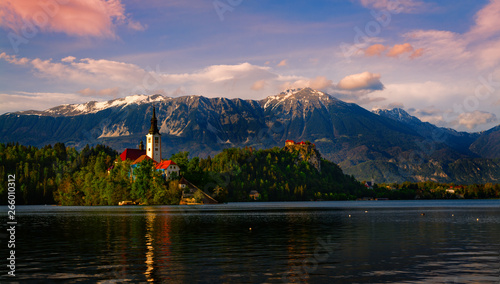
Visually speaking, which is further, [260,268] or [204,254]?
[204,254]

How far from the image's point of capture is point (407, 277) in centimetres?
3403

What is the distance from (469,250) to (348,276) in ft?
71.1

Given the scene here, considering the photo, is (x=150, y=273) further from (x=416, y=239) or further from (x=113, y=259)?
(x=416, y=239)

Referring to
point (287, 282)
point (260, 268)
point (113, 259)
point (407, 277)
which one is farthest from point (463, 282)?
point (113, 259)

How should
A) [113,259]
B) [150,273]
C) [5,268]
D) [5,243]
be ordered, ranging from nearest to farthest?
[150,273] → [5,268] → [113,259] → [5,243]

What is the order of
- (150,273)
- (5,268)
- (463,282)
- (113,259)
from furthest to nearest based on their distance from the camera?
1. (113,259)
2. (5,268)
3. (150,273)
4. (463,282)

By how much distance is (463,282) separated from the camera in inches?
1277

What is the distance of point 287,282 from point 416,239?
109ft

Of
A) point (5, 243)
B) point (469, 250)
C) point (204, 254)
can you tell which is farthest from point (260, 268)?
point (5, 243)

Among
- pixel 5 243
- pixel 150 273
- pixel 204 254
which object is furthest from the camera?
pixel 5 243

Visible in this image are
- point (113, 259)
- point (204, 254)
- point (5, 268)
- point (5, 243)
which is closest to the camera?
point (5, 268)

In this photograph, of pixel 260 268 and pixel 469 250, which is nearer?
pixel 260 268

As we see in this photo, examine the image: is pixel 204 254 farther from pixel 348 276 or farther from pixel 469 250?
pixel 469 250

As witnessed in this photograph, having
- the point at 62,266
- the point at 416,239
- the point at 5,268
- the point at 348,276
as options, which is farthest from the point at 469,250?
the point at 5,268
